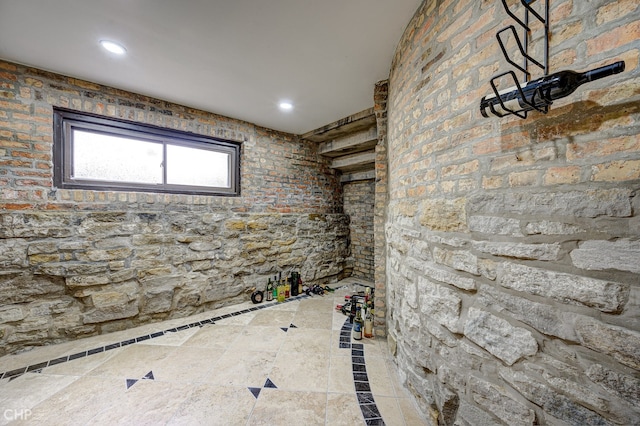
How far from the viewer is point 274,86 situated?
2275mm

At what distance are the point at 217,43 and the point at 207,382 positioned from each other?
2400mm

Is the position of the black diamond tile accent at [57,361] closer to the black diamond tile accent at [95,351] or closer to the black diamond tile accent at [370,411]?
the black diamond tile accent at [95,351]

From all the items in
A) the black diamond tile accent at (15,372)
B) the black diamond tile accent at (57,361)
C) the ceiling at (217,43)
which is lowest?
the black diamond tile accent at (57,361)

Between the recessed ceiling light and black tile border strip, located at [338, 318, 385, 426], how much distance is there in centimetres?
294

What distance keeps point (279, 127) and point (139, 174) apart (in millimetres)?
1791

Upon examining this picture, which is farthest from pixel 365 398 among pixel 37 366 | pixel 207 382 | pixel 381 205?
pixel 37 366

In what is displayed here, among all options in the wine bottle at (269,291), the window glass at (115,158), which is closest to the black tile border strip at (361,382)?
the wine bottle at (269,291)

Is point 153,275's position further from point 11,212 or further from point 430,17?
point 430,17

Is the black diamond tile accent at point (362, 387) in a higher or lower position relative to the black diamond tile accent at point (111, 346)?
lower

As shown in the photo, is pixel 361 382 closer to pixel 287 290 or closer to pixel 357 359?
pixel 357 359

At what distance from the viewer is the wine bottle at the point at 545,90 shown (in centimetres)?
62

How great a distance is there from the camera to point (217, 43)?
5.55ft

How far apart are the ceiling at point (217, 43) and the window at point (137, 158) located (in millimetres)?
407

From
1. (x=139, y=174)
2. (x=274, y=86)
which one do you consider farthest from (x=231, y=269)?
(x=274, y=86)
